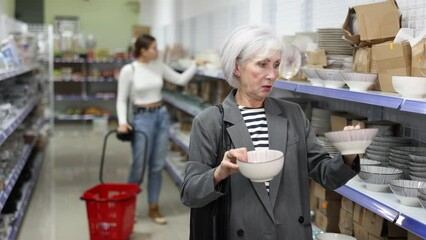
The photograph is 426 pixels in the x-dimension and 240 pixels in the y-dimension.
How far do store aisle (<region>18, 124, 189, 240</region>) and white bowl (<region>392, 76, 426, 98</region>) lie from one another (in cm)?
314

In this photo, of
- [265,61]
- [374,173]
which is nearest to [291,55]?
[374,173]

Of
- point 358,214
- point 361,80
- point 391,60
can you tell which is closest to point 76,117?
point 358,214

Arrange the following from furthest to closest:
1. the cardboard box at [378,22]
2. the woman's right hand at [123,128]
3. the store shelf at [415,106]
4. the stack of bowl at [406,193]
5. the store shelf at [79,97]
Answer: the store shelf at [79,97]
the woman's right hand at [123,128]
the cardboard box at [378,22]
the stack of bowl at [406,193]
the store shelf at [415,106]

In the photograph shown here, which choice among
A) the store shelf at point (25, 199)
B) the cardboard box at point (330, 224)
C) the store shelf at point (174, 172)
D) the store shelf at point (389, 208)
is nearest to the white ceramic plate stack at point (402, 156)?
the store shelf at point (389, 208)

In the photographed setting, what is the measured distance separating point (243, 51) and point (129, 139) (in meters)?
3.34

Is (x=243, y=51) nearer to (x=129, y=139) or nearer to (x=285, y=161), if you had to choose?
(x=285, y=161)

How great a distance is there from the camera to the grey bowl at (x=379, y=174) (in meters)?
2.52

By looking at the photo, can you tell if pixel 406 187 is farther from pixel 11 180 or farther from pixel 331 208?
pixel 11 180

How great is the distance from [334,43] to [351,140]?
57.4 inches

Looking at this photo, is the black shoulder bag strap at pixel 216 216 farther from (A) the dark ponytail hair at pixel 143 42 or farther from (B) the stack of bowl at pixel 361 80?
(A) the dark ponytail hair at pixel 143 42

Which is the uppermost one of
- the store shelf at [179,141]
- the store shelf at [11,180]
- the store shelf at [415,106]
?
the store shelf at [415,106]

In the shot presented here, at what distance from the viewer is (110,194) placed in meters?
4.99

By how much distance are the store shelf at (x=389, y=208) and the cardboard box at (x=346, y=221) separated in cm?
39

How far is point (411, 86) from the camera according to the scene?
2197 millimetres
